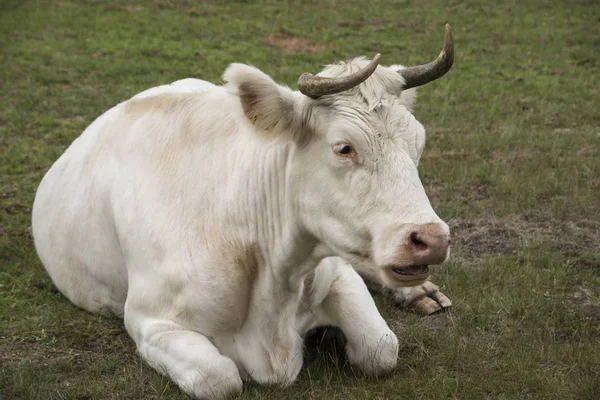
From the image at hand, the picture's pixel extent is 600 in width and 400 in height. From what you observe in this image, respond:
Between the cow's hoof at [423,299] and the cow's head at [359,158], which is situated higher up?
the cow's head at [359,158]

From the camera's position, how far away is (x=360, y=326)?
5.37 meters

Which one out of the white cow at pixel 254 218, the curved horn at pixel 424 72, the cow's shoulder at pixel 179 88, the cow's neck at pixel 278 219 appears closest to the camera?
the white cow at pixel 254 218

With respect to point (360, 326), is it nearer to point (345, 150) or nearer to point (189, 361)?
point (189, 361)

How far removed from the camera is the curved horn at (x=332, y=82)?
4.36 metres

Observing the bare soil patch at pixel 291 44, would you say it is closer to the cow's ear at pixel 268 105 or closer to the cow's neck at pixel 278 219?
the cow's neck at pixel 278 219

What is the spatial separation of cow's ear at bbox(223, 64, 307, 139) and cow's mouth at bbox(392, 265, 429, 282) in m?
0.90

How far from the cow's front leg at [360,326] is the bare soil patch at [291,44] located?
11.9m

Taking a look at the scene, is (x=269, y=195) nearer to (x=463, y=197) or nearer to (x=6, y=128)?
(x=463, y=197)

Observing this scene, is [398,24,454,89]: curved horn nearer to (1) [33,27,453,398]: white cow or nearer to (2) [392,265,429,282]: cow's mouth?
(1) [33,27,453,398]: white cow

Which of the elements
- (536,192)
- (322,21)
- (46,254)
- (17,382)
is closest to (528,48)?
(322,21)

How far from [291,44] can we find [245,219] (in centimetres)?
1293

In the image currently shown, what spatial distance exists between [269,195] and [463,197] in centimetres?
409

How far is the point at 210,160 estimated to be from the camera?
17.6 feet

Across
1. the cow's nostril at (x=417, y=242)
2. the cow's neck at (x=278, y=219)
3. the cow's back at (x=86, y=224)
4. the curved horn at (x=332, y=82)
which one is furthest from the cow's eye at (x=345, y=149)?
the cow's back at (x=86, y=224)
